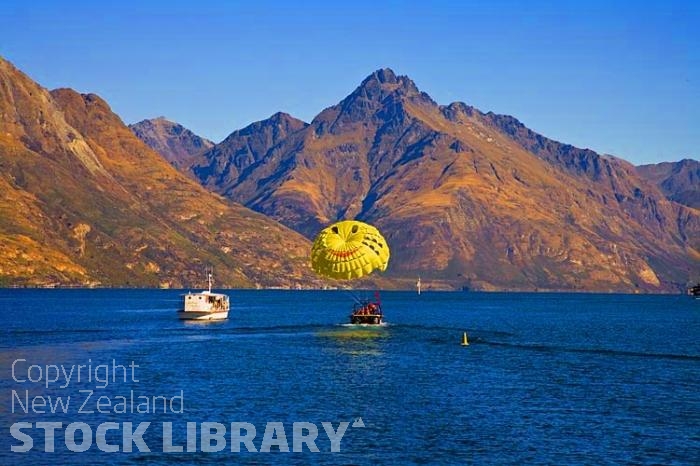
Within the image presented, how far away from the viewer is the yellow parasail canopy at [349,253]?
156m

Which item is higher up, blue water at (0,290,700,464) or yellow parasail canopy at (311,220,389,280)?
yellow parasail canopy at (311,220,389,280)

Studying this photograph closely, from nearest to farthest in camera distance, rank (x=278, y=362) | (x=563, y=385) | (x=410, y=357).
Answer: (x=563, y=385), (x=278, y=362), (x=410, y=357)

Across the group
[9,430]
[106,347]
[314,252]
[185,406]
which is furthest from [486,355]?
[9,430]

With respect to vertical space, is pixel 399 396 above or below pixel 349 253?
below

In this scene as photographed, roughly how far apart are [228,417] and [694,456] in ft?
125

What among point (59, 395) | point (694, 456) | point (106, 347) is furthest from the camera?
point (106, 347)

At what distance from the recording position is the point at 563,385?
376 ft

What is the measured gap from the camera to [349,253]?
15650 cm

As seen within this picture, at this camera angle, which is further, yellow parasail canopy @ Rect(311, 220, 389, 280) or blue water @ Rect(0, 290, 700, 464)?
yellow parasail canopy @ Rect(311, 220, 389, 280)

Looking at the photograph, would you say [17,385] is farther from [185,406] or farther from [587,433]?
[587,433]

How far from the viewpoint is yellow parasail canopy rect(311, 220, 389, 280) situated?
156125 millimetres

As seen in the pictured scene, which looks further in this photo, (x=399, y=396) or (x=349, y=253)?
(x=349, y=253)

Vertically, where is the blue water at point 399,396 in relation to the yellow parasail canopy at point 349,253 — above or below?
below

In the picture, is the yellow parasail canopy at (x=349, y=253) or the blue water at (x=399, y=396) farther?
the yellow parasail canopy at (x=349, y=253)
